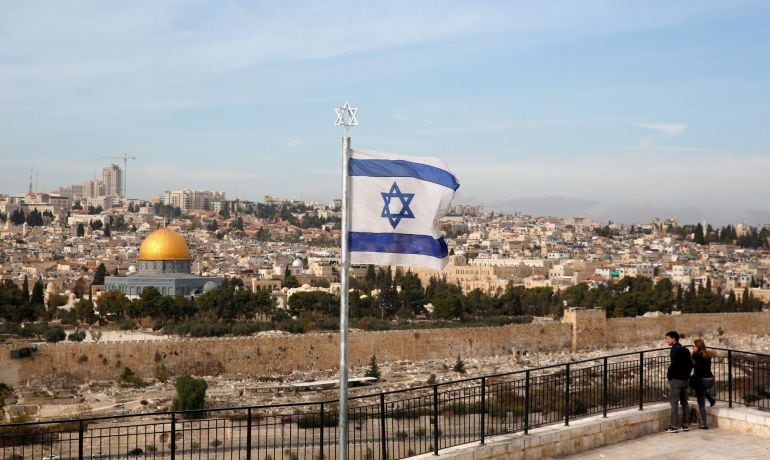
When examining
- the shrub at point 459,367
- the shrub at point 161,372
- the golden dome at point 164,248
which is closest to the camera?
the shrub at point 161,372

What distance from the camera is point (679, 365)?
29.2ft

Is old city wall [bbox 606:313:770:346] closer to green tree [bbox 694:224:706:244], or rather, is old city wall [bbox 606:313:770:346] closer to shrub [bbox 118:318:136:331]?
shrub [bbox 118:318:136:331]

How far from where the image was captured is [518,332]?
123 ft

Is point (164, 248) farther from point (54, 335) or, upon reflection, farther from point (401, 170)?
point (401, 170)

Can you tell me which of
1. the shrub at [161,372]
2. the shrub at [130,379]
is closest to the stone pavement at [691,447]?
the shrub at [130,379]

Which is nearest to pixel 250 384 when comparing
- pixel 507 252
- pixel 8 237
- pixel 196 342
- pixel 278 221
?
pixel 196 342

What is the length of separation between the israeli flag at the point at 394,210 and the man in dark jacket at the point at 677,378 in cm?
333

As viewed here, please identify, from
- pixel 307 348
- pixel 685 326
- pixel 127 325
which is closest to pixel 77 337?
pixel 127 325

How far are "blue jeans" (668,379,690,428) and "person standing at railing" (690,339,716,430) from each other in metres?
0.13

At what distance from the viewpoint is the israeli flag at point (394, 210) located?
6484 millimetres

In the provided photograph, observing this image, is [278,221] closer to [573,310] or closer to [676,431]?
[573,310]

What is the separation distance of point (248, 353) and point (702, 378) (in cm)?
2341

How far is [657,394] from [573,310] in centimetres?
2884

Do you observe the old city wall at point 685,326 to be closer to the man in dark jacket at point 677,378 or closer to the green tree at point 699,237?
the man in dark jacket at point 677,378
